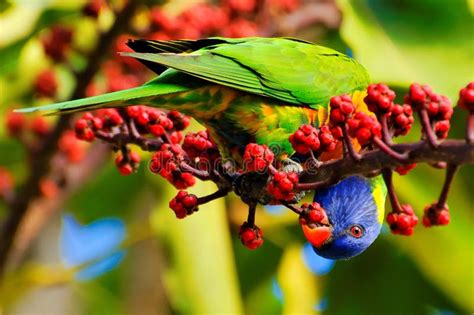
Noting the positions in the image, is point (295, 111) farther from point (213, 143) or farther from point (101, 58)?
point (101, 58)

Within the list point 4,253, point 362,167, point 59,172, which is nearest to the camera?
point 362,167

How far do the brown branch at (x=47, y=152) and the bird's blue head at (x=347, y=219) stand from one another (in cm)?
117

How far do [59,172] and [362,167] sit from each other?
1.85 metres

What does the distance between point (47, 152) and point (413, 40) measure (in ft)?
4.60

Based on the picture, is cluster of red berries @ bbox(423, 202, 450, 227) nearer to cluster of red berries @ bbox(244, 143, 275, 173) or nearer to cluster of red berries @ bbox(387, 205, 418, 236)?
cluster of red berries @ bbox(387, 205, 418, 236)

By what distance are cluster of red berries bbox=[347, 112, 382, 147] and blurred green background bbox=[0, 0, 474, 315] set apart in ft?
3.23

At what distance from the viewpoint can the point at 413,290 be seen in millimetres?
4039

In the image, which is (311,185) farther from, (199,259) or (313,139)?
(199,259)

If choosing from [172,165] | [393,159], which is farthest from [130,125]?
[393,159]

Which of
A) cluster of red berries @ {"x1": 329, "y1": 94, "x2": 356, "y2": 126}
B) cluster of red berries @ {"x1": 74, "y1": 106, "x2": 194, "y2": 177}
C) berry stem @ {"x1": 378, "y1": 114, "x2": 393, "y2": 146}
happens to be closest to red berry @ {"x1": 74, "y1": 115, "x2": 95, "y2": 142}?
cluster of red berries @ {"x1": 74, "y1": 106, "x2": 194, "y2": 177}

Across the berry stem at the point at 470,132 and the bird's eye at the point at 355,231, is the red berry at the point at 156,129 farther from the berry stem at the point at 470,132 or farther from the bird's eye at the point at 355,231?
the berry stem at the point at 470,132

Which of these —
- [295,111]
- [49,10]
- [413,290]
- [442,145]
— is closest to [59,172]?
[49,10]

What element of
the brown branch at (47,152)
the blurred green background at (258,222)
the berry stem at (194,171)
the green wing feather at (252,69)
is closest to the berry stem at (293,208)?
the berry stem at (194,171)

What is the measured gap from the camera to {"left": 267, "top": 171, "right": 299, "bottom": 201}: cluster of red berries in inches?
71.4
